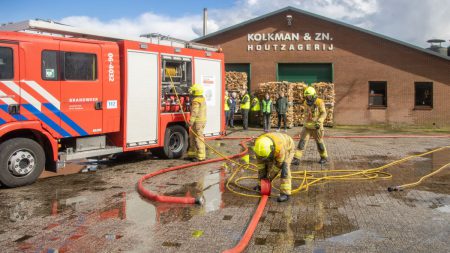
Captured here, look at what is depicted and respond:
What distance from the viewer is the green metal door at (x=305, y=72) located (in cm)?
2236

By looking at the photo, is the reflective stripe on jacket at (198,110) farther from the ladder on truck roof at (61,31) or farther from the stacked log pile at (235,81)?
the stacked log pile at (235,81)

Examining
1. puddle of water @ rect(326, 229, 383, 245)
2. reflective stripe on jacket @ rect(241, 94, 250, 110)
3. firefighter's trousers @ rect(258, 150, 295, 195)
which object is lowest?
puddle of water @ rect(326, 229, 383, 245)

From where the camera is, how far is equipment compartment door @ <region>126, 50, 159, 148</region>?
9.45m

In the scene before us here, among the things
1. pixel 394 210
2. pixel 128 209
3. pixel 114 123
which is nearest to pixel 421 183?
pixel 394 210

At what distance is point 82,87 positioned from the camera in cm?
859

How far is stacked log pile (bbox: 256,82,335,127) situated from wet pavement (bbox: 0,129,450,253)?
1101 centimetres

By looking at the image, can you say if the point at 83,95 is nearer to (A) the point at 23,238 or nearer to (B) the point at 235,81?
(A) the point at 23,238

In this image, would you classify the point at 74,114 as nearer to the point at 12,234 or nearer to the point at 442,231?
the point at 12,234

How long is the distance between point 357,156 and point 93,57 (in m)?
6.75

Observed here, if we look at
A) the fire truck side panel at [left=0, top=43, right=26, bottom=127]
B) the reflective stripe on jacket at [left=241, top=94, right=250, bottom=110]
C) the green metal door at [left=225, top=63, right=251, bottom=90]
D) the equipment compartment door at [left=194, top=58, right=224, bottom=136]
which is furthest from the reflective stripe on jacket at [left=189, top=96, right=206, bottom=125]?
the green metal door at [left=225, top=63, right=251, bottom=90]

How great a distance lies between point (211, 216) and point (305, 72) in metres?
17.4

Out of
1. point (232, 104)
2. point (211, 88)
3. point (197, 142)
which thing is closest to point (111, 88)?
point (197, 142)

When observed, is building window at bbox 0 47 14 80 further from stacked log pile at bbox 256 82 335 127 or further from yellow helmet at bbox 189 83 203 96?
stacked log pile at bbox 256 82 335 127

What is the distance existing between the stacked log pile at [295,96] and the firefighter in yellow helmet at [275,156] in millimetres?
13218
